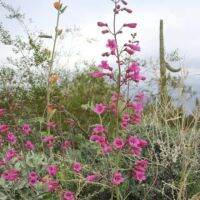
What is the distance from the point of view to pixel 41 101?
1138 centimetres

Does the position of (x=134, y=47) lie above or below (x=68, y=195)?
above

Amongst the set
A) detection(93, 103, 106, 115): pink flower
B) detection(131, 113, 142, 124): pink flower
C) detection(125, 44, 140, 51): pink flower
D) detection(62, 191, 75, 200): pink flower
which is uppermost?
detection(125, 44, 140, 51): pink flower

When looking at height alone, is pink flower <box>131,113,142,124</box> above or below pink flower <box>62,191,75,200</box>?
above

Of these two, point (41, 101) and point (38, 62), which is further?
point (38, 62)

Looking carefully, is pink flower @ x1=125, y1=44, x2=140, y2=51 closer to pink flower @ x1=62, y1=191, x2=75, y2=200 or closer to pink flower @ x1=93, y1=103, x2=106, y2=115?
pink flower @ x1=93, y1=103, x2=106, y2=115

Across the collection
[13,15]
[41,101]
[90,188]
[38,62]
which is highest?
[13,15]

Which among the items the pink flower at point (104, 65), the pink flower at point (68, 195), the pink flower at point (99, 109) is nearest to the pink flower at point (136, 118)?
the pink flower at point (99, 109)

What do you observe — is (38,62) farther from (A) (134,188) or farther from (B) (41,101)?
(A) (134,188)

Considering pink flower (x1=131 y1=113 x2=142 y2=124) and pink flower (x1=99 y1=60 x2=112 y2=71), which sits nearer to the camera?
pink flower (x1=99 y1=60 x2=112 y2=71)

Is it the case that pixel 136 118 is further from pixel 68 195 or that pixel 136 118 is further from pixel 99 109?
pixel 68 195

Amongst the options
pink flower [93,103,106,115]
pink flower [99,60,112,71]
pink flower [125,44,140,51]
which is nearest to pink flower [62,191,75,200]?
pink flower [93,103,106,115]

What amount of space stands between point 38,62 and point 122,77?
25.0 ft

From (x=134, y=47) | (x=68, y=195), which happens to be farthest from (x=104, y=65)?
(x=68, y=195)

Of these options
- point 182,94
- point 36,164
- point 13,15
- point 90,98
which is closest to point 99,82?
point 90,98
